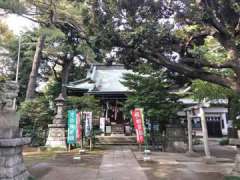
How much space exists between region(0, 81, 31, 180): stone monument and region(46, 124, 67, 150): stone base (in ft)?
28.5

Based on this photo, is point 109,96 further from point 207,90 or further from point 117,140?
point 207,90

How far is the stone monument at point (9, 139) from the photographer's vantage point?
5.52 meters

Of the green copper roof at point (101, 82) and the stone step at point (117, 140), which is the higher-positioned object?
the green copper roof at point (101, 82)

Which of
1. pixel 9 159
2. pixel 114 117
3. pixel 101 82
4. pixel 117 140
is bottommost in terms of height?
pixel 117 140

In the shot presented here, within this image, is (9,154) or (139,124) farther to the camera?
(139,124)

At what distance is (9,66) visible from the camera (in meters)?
27.4

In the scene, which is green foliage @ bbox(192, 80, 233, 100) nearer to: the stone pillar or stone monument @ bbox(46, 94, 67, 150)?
stone monument @ bbox(46, 94, 67, 150)

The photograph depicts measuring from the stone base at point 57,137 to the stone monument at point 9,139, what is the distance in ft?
28.5

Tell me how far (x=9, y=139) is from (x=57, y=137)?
968cm

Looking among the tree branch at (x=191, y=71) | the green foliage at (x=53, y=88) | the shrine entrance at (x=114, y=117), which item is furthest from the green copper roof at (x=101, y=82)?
the tree branch at (x=191, y=71)

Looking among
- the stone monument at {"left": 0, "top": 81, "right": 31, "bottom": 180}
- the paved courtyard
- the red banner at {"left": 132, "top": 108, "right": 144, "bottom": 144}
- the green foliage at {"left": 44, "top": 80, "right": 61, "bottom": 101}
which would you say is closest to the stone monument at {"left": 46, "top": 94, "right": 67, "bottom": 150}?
the red banner at {"left": 132, "top": 108, "right": 144, "bottom": 144}

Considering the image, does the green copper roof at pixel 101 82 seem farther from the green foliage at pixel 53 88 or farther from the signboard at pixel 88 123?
the signboard at pixel 88 123

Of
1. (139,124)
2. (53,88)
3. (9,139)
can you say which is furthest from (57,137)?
(53,88)

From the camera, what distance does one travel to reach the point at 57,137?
15023mm
